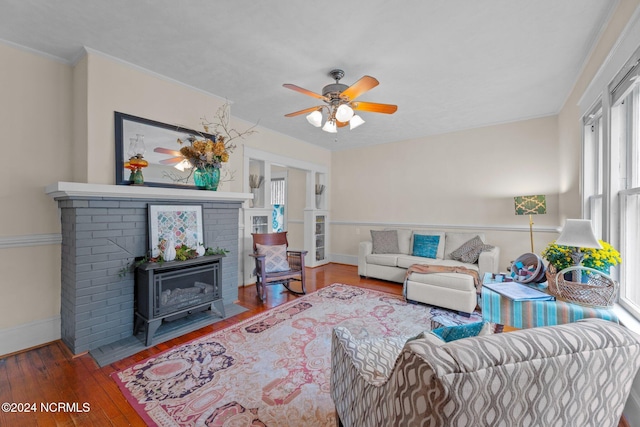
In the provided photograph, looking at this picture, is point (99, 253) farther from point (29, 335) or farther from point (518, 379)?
point (518, 379)

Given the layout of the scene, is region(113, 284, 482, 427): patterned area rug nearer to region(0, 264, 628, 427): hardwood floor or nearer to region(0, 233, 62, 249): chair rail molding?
region(0, 264, 628, 427): hardwood floor

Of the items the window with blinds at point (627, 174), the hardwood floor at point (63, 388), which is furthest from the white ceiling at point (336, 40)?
the hardwood floor at point (63, 388)

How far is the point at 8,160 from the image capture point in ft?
7.57

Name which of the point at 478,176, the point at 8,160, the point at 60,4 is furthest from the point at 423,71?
the point at 8,160

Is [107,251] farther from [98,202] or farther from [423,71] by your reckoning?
[423,71]

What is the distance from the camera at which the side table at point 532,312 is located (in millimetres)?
1569

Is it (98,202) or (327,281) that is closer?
(98,202)

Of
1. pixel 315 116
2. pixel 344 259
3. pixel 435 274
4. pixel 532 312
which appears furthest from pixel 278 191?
pixel 532 312

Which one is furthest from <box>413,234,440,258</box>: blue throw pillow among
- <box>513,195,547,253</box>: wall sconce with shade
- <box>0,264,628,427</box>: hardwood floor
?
<box>0,264,628,427</box>: hardwood floor

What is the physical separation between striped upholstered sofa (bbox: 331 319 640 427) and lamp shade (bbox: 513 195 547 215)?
136 inches

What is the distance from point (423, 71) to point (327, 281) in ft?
11.0

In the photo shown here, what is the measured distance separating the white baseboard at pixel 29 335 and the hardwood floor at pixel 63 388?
74mm

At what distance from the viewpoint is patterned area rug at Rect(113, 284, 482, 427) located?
5.42 ft

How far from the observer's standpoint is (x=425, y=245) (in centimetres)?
450
